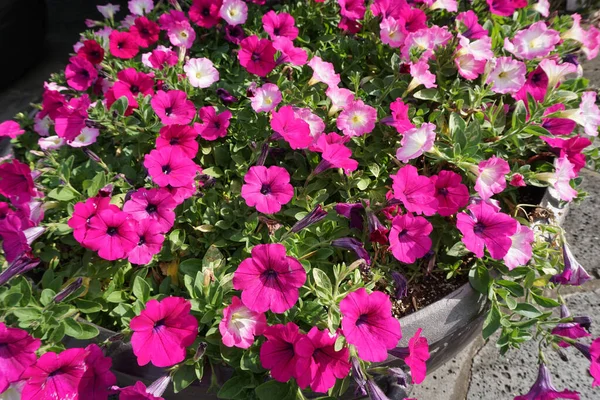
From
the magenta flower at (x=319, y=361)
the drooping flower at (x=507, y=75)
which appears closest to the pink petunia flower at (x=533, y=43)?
the drooping flower at (x=507, y=75)

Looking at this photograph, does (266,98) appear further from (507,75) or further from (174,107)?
(507,75)

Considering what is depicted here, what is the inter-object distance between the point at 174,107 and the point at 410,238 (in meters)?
0.84

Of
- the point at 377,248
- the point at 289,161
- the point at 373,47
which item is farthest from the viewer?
the point at 373,47

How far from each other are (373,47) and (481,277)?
1.02 m

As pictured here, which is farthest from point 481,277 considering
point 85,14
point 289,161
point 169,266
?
point 85,14

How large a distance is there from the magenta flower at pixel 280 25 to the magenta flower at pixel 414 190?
784mm

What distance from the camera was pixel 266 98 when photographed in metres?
1.58

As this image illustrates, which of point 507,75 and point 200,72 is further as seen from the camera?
point 200,72

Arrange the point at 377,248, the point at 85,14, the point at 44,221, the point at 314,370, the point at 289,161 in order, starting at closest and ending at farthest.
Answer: the point at 314,370 < the point at 377,248 < the point at 44,221 < the point at 289,161 < the point at 85,14

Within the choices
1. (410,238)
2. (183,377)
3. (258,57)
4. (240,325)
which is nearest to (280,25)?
(258,57)

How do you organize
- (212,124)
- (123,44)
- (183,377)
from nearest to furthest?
(183,377)
(212,124)
(123,44)

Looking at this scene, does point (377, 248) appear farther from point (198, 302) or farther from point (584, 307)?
point (584, 307)

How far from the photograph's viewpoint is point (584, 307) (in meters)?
1.95

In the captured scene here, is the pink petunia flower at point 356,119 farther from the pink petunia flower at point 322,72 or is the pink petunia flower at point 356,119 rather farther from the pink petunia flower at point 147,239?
→ the pink petunia flower at point 147,239
